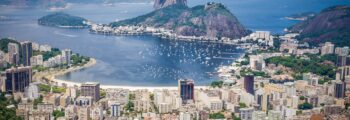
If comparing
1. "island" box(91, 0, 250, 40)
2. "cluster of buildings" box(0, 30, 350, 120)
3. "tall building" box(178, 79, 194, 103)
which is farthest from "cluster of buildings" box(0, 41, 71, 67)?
"island" box(91, 0, 250, 40)

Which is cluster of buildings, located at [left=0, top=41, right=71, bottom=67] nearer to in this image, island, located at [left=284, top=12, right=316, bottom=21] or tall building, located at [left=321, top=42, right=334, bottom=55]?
tall building, located at [left=321, top=42, right=334, bottom=55]

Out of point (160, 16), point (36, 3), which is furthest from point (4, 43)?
point (36, 3)

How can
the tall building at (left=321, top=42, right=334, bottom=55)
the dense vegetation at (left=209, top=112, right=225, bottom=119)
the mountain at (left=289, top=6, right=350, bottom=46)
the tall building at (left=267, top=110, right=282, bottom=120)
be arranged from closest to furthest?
the tall building at (left=267, top=110, right=282, bottom=120), the dense vegetation at (left=209, top=112, right=225, bottom=119), the tall building at (left=321, top=42, right=334, bottom=55), the mountain at (left=289, top=6, right=350, bottom=46)

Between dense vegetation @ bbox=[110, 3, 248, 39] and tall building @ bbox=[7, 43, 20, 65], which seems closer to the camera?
tall building @ bbox=[7, 43, 20, 65]

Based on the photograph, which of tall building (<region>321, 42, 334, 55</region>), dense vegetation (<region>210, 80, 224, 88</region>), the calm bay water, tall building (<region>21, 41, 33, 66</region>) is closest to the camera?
dense vegetation (<region>210, 80, 224, 88</region>)

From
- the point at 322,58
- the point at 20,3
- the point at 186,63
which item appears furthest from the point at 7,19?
the point at 322,58

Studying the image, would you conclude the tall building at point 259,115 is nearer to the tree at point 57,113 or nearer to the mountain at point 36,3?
the tree at point 57,113

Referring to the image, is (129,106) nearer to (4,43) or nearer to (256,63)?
(256,63)

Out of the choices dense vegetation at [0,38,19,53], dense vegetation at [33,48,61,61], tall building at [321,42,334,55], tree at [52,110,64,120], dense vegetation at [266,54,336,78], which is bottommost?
tree at [52,110,64,120]
